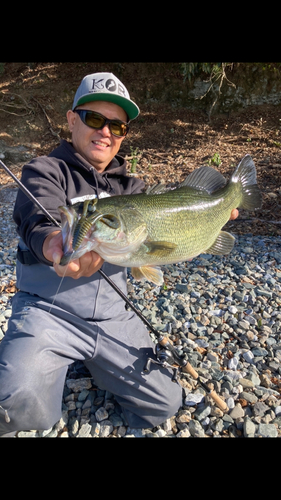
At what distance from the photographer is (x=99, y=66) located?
44.7ft

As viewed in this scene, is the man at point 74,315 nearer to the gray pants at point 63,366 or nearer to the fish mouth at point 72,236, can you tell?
the gray pants at point 63,366

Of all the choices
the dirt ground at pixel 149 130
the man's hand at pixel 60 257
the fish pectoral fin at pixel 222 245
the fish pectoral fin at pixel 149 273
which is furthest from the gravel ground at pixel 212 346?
the dirt ground at pixel 149 130

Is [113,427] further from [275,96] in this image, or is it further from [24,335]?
[275,96]

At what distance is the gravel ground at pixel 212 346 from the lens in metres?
2.99

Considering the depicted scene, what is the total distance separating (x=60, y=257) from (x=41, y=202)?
831mm

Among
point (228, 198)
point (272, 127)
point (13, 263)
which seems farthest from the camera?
point (272, 127)

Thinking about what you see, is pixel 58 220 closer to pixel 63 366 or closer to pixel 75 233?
pixel 75 233

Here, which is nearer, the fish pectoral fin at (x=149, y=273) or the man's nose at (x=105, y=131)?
the fish pectoral fin at (x=149, y=273)

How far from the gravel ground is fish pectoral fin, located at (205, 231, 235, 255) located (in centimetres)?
119

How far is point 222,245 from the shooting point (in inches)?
132

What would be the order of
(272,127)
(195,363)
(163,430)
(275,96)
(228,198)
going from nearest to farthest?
(163,430) < (228,198) < (195,363) < (272,127) < (275,96)

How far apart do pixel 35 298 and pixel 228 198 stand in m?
2.01

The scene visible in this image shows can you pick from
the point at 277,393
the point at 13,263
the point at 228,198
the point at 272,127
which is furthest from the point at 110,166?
the point at 272,127

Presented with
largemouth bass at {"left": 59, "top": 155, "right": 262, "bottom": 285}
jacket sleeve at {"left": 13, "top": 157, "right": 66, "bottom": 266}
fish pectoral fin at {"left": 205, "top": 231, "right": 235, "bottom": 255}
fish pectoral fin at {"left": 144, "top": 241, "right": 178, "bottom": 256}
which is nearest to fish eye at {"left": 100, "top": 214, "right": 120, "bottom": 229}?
largemouth bass at {"left": 59, "top": 155, "right": 262, "bottom": 285}
